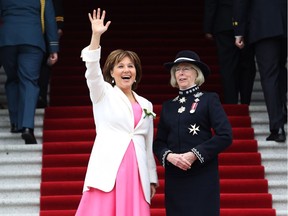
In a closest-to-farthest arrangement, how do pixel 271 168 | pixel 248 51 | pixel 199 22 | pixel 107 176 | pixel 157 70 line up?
pixel 107 176 < pixel 271 168 < pixel 248 51 < pixel 157 70 < pixel 199 22

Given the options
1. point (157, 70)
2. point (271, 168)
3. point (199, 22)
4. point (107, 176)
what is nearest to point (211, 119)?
point (107, 176)

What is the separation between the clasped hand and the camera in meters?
→ 5.31

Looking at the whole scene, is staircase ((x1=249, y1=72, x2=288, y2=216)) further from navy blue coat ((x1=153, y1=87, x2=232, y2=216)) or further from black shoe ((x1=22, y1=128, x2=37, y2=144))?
black shoe ((x1=22, y1=128, x2=37, y2=144))

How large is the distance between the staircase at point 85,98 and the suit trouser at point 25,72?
267 mm

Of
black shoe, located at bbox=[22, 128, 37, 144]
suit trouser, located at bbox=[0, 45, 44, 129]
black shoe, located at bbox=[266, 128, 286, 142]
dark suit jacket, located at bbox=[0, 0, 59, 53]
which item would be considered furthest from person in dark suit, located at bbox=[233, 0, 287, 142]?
black shoe, located at bbox=[22, 128, 37, 144]

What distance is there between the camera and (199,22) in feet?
35.3

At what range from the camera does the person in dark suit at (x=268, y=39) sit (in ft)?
24.4

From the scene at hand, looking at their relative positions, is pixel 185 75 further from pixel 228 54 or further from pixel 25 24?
pixel 228 54

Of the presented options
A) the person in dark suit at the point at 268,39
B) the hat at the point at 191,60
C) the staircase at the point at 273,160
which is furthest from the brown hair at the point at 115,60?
the person in dark suit at the point at 268,39

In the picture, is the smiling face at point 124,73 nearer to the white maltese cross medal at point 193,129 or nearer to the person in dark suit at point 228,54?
the white maltese cross medal at point 193,129

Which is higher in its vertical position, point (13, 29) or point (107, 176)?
point (13, 29)

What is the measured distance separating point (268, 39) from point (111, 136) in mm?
2534

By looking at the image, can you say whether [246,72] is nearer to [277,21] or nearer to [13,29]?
[277,21]

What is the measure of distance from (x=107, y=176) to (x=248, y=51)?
318 cm
